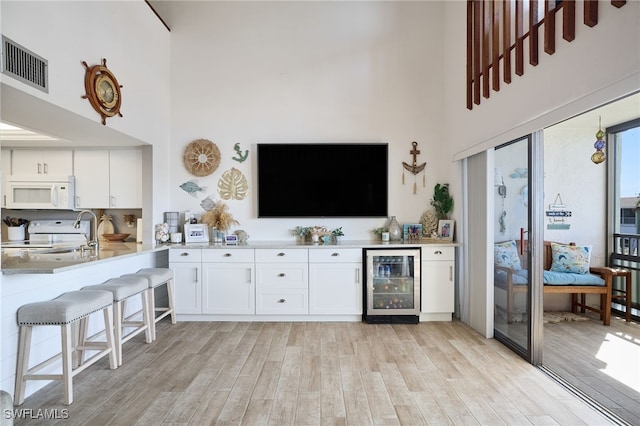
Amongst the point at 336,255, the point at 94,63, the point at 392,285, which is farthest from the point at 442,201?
the point at 94,63

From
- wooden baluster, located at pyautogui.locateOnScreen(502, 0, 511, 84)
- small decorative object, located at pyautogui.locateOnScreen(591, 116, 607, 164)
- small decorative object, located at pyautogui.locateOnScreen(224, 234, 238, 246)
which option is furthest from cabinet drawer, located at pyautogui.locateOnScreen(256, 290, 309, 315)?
small decorative object, located at pyautogui.locateOnScreen(591, 116, 607, 164)

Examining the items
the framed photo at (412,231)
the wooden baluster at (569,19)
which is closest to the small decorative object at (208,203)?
the framed photo at (412,231)

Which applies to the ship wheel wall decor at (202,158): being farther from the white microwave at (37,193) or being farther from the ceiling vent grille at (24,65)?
the ceiling vent grille at (24,65)

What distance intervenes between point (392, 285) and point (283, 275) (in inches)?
49.7

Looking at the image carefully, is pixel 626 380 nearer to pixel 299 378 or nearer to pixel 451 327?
pixel 451 327

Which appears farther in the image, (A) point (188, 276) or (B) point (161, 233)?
(B) point (161, 233)

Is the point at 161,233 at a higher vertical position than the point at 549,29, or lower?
lower

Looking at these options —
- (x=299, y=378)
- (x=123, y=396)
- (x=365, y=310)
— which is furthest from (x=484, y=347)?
(x=123, y=396)

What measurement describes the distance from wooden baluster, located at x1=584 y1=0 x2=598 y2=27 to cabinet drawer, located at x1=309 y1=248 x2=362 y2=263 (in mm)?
2781

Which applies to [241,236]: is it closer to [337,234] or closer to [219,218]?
[219,218]

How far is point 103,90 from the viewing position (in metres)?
3.27

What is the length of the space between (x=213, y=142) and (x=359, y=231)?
2207 millimetres

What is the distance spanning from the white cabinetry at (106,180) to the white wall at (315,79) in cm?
59

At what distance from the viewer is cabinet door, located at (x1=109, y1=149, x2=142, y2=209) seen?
14.1 ft
